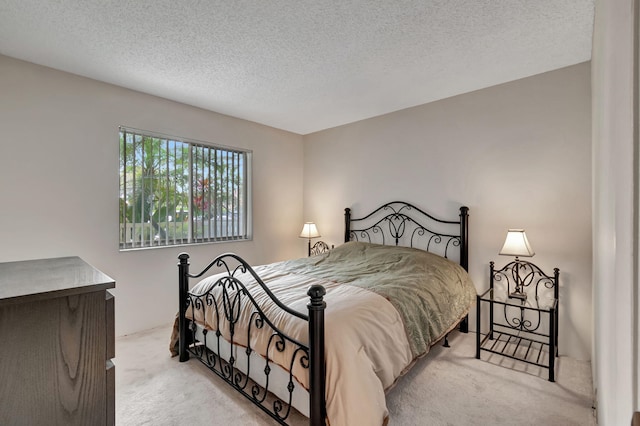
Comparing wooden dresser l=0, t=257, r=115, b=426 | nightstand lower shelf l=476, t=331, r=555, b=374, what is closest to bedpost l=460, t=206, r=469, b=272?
nightstand lower shelf l=476, t=331, r=555, b=374

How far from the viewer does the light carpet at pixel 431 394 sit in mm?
1843

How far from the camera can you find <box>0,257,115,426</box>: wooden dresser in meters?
0.83

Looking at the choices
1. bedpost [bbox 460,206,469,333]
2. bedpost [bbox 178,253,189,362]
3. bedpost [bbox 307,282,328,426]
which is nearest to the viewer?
bedpost [bbox 307,282,328,426]

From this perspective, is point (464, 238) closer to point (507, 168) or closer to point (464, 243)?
point (464, 243)

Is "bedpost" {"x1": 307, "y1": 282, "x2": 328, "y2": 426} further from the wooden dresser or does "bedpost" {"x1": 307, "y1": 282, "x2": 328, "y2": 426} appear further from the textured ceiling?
the textured ceiling

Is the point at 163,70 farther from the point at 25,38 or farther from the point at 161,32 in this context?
the point at 25,38

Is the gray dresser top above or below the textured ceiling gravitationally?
below

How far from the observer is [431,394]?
2088 mm

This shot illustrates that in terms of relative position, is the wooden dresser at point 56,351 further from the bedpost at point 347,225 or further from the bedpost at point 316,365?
the bedpost at point 347,225

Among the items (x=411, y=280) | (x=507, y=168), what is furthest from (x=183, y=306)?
(x=507, y=168)

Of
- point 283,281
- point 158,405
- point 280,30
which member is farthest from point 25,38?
point 158,405

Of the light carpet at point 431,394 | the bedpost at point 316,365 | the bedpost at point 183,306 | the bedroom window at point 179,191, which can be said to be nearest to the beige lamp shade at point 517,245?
the light carpet at point 431,394

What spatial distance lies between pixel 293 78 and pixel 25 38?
6.64 feet

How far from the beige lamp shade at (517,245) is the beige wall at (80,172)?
10.4 feet
